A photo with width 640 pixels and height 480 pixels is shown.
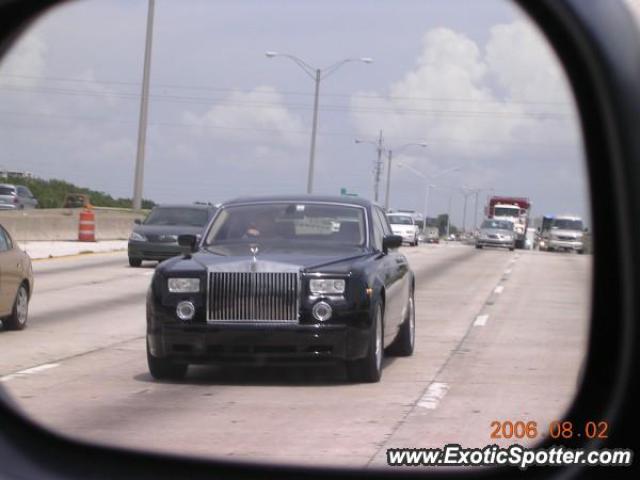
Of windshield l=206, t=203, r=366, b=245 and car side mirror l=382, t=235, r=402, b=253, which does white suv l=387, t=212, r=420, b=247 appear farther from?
windshield l=206, t=203, r=366, b=245

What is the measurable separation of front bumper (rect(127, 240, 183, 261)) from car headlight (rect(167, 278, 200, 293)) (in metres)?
18.3

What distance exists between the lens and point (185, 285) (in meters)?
9.95

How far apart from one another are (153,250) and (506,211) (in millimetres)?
44698

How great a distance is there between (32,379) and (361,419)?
3456 millimetres

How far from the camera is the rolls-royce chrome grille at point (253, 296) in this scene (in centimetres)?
977

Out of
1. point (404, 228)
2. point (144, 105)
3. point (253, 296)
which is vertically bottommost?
point (404, 228)

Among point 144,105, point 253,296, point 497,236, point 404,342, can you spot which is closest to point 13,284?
point 404,342

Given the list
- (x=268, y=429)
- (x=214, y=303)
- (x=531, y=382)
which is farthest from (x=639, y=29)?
(x=531, y=382)

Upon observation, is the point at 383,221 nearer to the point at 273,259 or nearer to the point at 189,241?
the point at 189,241

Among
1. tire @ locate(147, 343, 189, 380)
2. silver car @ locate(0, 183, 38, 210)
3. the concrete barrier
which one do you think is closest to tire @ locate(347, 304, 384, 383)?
tire @ locate(147, 343, 189, 380)

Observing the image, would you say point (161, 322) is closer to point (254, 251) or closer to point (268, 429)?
Result: point (254, 251)

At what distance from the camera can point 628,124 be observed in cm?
287

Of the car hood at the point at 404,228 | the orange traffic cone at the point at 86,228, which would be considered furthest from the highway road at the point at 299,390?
the car hood at the point at 404,228

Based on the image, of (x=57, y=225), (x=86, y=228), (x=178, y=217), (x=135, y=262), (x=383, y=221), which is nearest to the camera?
(x=383, y=221)
